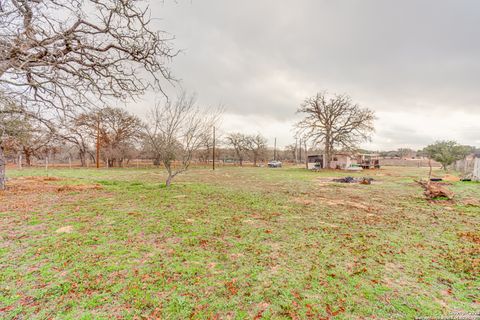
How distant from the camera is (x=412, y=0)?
865 centimetres

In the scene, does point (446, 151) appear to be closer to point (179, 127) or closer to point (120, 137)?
point (179, 127)

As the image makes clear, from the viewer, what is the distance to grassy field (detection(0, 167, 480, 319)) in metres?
1.86

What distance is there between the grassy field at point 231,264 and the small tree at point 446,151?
2148 centimetres

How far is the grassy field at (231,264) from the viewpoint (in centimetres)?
186

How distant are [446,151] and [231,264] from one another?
27914 millimetres

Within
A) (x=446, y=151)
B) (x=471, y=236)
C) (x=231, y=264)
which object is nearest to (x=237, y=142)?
(x=446, y=151)

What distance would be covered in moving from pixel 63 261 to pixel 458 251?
606cm

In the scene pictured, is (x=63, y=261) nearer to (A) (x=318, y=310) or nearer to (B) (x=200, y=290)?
(B) (x=200, y=290)

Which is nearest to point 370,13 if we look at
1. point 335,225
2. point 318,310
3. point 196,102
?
point 196,102

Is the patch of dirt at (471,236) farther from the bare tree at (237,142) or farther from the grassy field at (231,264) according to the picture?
the bare tree at (237,142)

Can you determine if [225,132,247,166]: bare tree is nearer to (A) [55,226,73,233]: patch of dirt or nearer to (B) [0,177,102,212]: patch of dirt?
(B) [0,177,102,212]: patch of dirt

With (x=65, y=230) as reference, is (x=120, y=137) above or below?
above

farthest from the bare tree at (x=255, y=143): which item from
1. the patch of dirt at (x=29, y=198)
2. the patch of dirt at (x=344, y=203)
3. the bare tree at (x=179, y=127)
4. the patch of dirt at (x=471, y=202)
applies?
the patch of dirt at (x=29, y=198)

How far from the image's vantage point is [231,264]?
8.80ft
